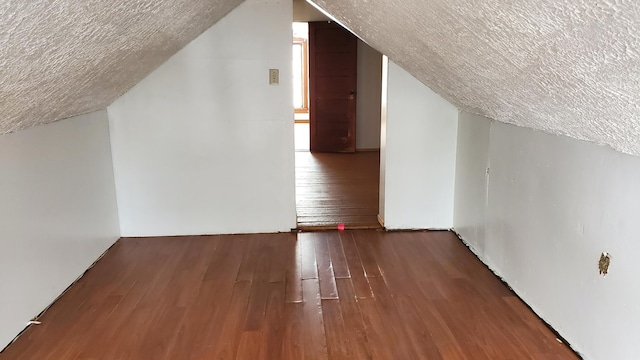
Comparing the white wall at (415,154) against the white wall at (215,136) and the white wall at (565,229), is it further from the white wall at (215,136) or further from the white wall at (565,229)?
the white wall at (215,136)

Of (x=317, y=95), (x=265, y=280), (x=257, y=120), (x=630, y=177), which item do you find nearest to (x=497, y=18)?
(x=630, y=177)

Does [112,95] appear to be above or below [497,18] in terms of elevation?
below

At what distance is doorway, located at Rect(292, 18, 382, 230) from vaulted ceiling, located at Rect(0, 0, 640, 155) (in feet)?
4.89

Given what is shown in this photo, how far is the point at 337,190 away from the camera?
187 inches

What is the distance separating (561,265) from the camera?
2.10 meters

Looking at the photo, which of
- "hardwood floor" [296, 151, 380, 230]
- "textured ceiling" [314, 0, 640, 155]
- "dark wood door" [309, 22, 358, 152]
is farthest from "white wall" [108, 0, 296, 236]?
"dark wood door" [309, 22, 358, 152]

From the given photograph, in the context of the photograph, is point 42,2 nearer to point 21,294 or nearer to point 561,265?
point 21,294

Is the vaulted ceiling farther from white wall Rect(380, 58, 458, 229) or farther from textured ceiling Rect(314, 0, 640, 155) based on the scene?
white wall Rect(380, 58, 458, 229)

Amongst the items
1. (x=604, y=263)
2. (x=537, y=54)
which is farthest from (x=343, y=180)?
(x=537, y=54)

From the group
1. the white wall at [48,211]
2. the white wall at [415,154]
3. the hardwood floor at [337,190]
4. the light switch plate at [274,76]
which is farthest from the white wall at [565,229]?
the white wall at [48,211]

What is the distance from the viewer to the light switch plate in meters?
3.31

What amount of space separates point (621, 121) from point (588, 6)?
Answer: 0.62 metres

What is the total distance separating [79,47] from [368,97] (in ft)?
18.1

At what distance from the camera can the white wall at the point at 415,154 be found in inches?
133
